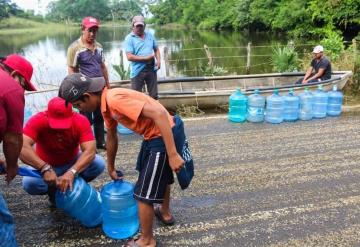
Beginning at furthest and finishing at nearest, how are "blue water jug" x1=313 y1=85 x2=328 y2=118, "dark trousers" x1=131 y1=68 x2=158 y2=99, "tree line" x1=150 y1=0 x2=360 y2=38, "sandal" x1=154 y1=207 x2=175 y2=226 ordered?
"tree line" x1=150 y1=0 x2=360 y2=38
"blue water jug" x1=313 y1=85 x2=328 y2=118
"dark trousers" x1=131 y1=68 x2=158 y2=99
"sandal" x1=154 y1=207 x2=175 y2=226

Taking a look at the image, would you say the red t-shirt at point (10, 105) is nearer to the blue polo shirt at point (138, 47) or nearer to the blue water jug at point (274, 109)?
the blue polo shirt at point (138, 47)

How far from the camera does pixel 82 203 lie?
10.3ft

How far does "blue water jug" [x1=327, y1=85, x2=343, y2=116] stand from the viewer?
23.7 ft

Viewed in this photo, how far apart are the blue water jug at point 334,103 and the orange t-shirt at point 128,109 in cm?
536

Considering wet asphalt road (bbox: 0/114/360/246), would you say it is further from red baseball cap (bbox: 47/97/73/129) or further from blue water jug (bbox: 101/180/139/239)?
red baseball cap (bbox: 47/97/73/129)

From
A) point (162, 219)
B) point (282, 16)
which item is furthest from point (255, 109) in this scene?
point (282, 16)

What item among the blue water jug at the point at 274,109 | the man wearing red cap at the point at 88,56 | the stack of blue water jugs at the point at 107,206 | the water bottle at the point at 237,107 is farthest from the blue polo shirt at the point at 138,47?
the stack of blue water jugs at the point at 107,206

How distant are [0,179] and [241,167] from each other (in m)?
2.89

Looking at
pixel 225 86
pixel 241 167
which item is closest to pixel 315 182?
pixel 241 167

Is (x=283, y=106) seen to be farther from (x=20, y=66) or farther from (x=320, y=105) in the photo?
(x=20, y=66)

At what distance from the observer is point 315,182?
13.7ft

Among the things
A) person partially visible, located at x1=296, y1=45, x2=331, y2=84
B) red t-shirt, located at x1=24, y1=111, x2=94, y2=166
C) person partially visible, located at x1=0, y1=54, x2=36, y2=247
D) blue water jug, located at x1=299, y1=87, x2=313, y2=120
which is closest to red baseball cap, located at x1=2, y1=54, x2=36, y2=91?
person partially visible, located at x1=0, y1=54, x2=36, y2=247

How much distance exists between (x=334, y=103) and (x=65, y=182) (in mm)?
5925

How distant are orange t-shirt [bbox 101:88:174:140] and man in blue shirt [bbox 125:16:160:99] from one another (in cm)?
379
